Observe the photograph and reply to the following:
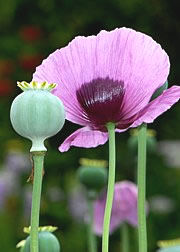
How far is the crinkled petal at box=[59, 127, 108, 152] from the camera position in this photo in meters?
0.52

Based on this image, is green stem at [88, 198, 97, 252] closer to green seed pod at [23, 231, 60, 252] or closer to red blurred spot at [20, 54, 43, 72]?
green seed pod at [23, 231, 60, 252]

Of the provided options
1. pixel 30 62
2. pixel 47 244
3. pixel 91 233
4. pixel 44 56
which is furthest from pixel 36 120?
A: pixel 44 56

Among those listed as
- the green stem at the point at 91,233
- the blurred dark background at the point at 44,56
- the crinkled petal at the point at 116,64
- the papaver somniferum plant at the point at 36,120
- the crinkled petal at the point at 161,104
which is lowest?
the green stem at the point at 91,233

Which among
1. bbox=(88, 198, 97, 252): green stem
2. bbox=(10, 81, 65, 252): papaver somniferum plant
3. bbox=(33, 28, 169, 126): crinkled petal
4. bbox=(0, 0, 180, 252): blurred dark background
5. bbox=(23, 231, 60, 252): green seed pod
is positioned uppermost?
bbox=(0, 0, 180, 252): blurred dark background

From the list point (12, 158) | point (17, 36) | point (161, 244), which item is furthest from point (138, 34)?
point (17, 36)

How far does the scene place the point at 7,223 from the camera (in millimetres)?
2145

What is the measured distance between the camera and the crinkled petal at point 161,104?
0.47 metres

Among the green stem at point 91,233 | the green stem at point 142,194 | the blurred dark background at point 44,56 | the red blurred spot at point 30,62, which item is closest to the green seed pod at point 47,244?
the green stem at point 142,194

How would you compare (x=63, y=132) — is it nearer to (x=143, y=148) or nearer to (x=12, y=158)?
(x=12, y=158)

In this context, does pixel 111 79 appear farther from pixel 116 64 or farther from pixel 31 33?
pixel 31 33

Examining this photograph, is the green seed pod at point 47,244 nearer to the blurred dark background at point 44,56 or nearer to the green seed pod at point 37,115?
the green seed pod at point 37,115

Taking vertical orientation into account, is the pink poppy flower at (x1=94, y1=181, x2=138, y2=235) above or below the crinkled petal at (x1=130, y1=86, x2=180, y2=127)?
below

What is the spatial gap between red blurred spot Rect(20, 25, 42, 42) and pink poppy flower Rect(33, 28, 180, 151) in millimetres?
2009

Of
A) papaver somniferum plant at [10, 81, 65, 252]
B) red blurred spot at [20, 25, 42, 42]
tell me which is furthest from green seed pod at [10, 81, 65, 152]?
red blurred spot at [20, 25, 42, 42]
